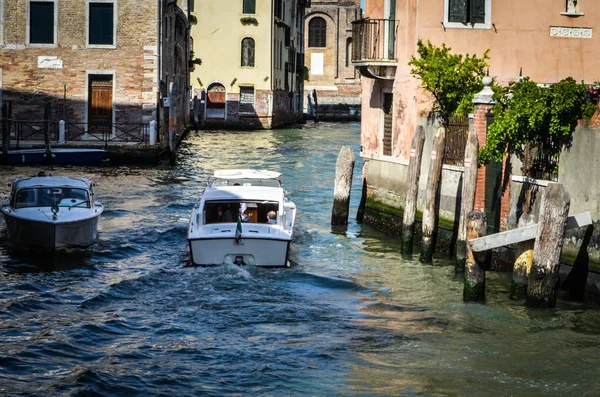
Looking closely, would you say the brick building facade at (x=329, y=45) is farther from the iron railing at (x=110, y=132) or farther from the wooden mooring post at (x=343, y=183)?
the wooden mooring post at (x=343, y=183)

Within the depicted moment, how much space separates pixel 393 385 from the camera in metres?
12.0

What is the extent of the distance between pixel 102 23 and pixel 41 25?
2239 millimetres

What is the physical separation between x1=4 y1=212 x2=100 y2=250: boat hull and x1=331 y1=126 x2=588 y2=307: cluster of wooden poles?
6.05 metres

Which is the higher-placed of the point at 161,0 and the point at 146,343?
the point at 161,0

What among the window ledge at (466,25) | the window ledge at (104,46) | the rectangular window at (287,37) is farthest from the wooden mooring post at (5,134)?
the rectangular window at (287,37)

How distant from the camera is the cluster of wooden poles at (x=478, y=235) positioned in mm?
13820

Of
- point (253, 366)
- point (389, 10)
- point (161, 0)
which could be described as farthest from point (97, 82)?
point (253, 366)

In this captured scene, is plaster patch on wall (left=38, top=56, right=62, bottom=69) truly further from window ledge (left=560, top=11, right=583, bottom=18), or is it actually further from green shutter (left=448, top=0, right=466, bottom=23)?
window ledge (left=560, top=11, right=583, bottom=18)

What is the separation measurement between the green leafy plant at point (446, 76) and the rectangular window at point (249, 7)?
39652 mm

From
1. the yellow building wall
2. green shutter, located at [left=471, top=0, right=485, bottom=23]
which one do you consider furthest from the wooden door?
the yellow building wall

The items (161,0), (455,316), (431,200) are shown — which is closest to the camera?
(455,316)

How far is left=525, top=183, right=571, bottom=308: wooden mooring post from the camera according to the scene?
13711mm

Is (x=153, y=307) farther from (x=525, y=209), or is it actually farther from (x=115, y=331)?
(x=525, y=209)

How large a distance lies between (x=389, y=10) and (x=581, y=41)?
421cm
